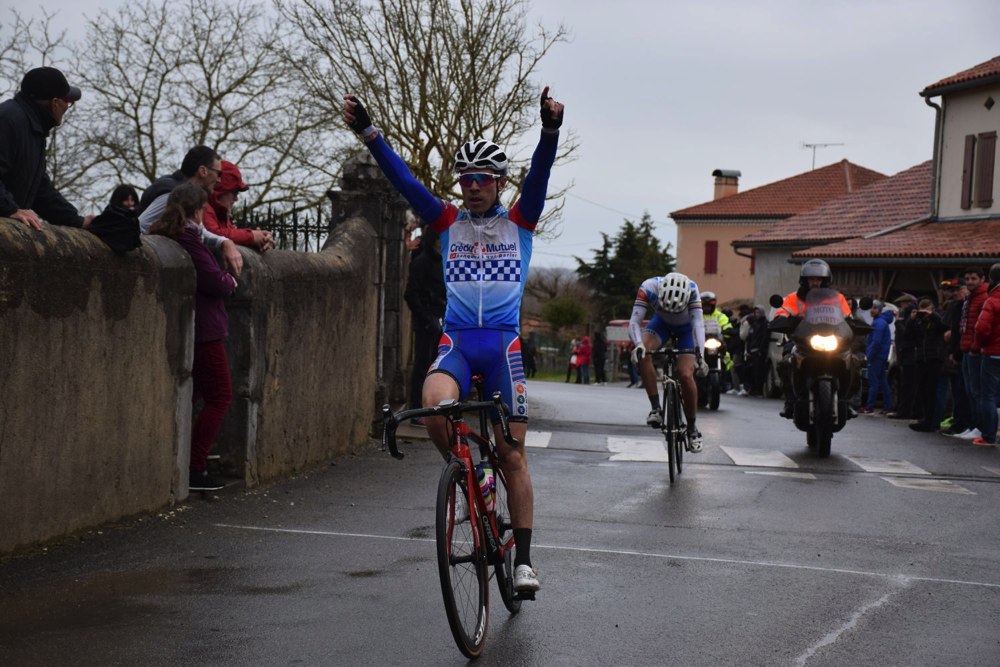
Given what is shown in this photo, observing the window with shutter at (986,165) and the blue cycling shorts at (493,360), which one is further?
the window with shutter at (986,165)

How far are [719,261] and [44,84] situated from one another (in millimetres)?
78941

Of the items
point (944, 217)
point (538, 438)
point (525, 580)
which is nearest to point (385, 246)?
point (538, 438)

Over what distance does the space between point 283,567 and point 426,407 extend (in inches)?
72.2

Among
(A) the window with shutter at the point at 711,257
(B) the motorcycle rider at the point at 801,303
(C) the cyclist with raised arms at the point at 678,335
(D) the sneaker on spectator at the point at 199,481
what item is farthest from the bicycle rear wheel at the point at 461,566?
(A) the window with shutter at the point at 711,257

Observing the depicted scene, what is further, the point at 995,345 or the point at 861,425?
the point at 861,425

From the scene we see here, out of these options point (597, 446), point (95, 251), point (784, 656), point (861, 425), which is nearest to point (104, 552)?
point (95, 251)

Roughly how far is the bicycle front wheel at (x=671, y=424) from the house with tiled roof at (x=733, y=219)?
6836 centimetres

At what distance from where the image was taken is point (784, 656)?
5.66 meters

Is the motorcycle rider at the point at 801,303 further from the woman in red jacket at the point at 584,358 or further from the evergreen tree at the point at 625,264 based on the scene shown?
the evergreen tree at the point at 625,264

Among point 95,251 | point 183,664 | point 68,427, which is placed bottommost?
point 183,664

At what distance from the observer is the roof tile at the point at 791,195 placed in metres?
78.1

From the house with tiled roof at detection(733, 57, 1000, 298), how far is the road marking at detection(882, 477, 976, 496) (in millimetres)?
22269

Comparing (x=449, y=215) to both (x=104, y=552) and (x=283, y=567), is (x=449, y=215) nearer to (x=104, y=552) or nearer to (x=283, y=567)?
(x=283, y=567)

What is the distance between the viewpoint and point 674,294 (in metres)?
12.6
